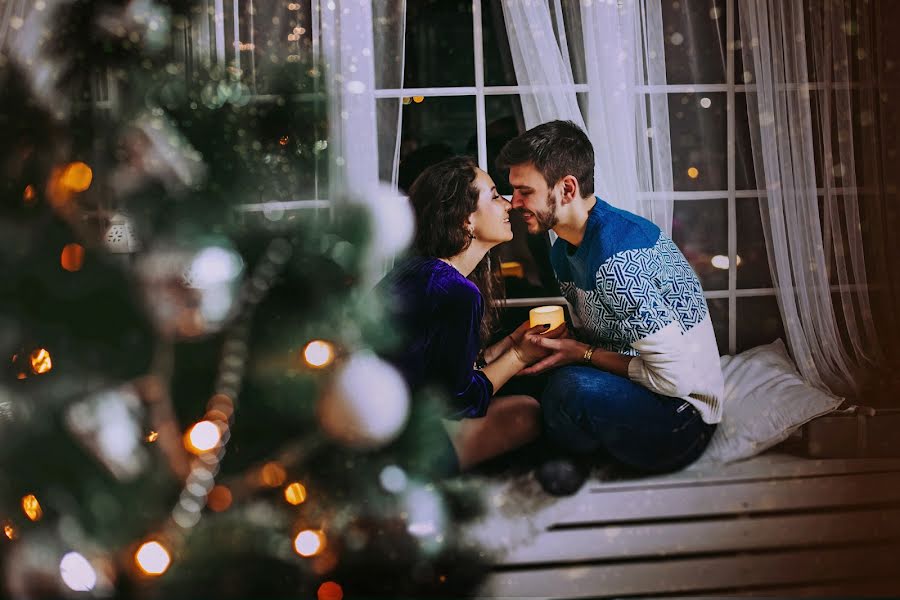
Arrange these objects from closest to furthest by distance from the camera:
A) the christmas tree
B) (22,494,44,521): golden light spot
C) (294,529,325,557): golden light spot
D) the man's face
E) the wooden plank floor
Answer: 1. the christmas tree
2. (22,494,44,521): golden light spot
3. (294,529,325,557): golden light spot
4. the wooden plank floor
5. the man's face

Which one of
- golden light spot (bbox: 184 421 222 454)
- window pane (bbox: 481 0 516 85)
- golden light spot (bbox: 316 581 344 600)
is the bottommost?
golden light spot (bbox: 316 581 344 600)

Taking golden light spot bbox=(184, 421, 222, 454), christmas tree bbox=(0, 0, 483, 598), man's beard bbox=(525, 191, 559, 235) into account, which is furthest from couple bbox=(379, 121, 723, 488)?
golden light spot bbox=(184, 421, 222, 454)

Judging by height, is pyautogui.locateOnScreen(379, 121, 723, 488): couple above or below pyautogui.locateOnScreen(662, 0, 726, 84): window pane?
below

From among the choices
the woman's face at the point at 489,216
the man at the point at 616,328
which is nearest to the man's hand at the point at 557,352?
the man at the point at 616,328

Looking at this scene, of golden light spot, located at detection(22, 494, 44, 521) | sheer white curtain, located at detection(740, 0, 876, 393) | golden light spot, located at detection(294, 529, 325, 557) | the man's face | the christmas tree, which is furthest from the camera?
sheer white curtain, located at detection(740, 0, 876, 393)

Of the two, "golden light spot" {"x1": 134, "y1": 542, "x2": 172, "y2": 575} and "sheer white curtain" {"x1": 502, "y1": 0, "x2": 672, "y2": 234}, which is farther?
"sheer white curtain" {"x1": 502, "y1": 0, "x2": 672, "y2": 234}

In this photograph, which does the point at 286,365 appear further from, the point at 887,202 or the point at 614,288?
the point at 887,202

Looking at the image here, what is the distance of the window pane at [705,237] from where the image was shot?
1.62 m

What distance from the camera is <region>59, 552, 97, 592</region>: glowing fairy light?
1.12m

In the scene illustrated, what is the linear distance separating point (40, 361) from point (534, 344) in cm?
94

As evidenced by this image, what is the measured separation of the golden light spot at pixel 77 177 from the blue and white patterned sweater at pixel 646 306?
3.05 ft

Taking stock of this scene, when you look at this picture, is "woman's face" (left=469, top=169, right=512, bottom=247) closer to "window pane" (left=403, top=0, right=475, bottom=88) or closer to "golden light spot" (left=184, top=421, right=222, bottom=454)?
"window pane" (left=403, top=0, right=475, bottom=88)

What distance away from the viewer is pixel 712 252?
64.1 inches

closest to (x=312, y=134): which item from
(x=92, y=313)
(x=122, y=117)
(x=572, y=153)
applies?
(x=122, y=117)
